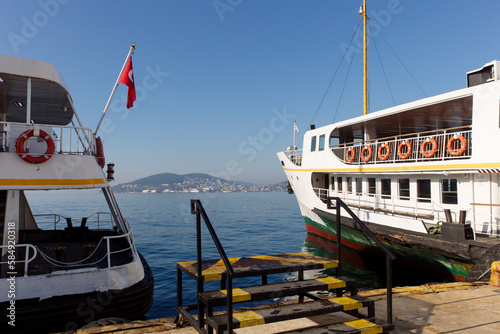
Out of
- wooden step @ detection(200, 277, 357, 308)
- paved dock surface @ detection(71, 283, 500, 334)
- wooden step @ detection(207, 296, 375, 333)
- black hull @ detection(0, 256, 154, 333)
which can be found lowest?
black hull @ detection(0, 256, 154, 333)

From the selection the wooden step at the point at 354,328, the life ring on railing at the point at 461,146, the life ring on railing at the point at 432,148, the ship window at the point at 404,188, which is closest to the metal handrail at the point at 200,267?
the wooden step at the point at 354,328

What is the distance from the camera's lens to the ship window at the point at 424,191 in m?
13.4

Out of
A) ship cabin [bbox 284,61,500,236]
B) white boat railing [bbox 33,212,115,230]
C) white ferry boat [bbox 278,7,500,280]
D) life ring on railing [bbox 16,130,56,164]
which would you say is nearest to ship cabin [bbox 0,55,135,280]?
life ring on railing [bbox 16,130,56,164]

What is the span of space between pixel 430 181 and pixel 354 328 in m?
10.8

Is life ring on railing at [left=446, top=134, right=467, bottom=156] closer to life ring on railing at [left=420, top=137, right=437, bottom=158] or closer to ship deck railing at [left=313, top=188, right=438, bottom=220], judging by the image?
life ring on railing at [left=420, top=137, right=437, bottom=158]

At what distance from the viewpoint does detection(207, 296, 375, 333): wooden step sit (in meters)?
3.77

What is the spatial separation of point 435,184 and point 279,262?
1045cm

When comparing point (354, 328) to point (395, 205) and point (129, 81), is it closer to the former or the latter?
point (129, 81)

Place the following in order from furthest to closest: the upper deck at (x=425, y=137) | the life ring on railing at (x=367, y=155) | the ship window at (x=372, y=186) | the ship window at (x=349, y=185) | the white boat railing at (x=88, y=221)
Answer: the ship window at (x=349, y=185)
the ship window at (x=372, y=186)
the life ring on railing at (x=367, y=155)
the white boat railing at (x=88, y=221)
the upper deck at (x=425, y=137)

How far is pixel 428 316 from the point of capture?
216 inches

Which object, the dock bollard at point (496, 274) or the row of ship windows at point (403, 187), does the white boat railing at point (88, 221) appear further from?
the row of ship windows at point (403, 187)

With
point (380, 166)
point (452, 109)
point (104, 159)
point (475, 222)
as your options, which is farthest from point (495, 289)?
point (104, 159)

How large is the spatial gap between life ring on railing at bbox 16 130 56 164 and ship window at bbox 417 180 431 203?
1221 cm

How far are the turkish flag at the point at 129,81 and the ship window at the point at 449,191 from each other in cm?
1150
